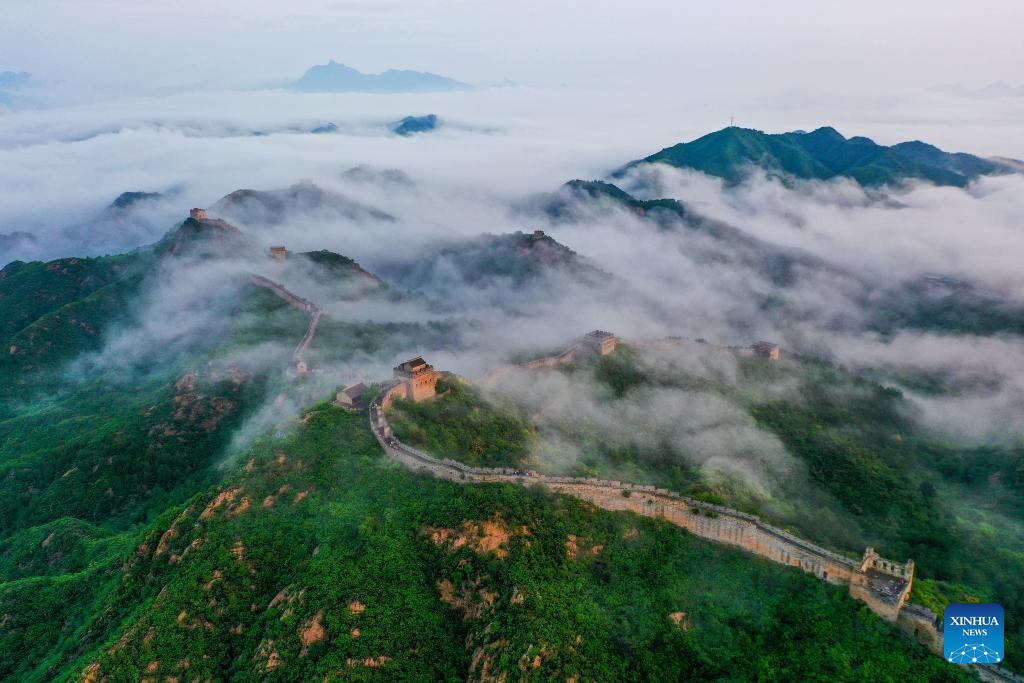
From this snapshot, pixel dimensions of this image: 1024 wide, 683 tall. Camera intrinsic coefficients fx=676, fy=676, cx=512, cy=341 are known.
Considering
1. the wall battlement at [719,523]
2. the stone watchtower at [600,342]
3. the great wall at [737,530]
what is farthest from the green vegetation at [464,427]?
the stone watchtower at [600,342]

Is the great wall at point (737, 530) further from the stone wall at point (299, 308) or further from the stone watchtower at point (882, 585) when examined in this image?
the stone wall at point (299, 308)

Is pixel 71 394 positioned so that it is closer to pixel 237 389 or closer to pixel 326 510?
pixel 237 389

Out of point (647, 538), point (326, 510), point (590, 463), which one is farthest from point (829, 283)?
point (326, 510)

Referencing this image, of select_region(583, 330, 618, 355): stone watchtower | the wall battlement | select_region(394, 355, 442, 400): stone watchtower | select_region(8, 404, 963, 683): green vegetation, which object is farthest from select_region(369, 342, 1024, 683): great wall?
select_region(583, 330, 618, 355): stone watchtower

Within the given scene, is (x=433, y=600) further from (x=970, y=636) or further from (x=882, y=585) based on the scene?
(x=970, y=636)

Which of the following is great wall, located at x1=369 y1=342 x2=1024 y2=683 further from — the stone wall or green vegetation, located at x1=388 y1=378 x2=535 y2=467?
the stone wall

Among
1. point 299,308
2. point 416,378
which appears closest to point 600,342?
point 416,378
